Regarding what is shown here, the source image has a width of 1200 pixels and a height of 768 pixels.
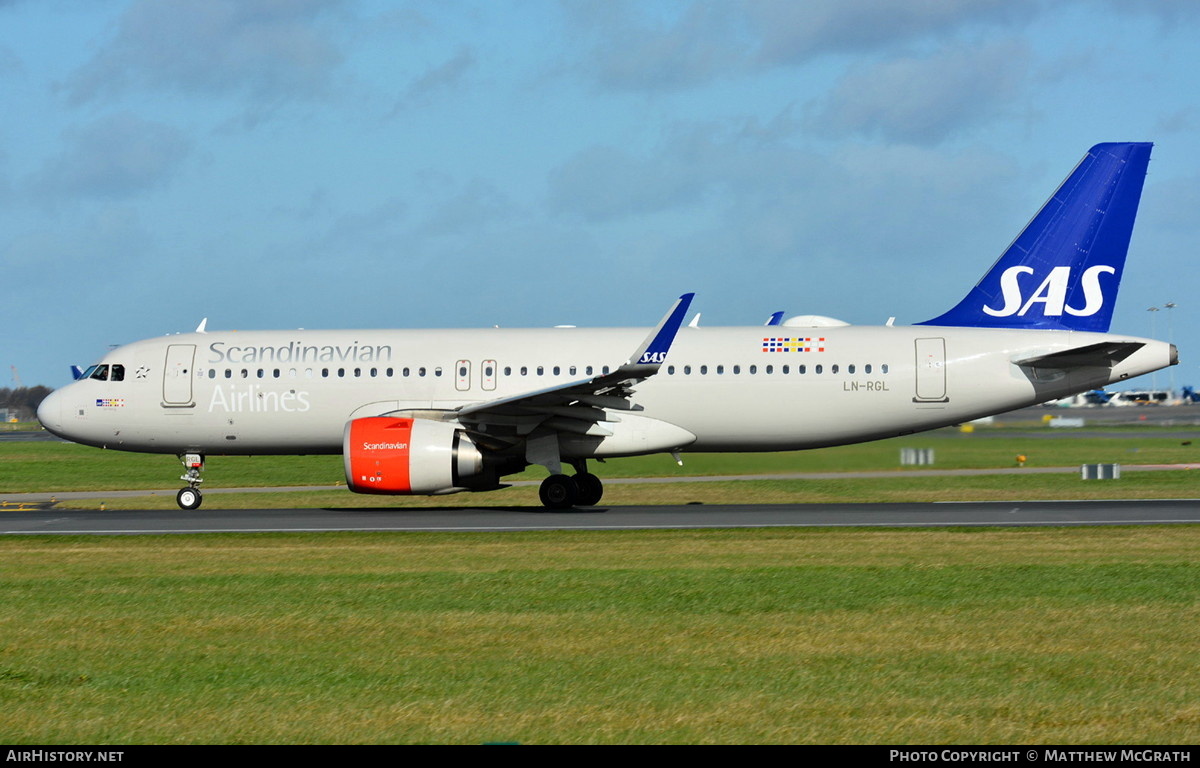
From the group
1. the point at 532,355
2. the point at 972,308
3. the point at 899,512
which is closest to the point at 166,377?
the point at 532,355

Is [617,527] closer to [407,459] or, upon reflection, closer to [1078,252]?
[407,459]

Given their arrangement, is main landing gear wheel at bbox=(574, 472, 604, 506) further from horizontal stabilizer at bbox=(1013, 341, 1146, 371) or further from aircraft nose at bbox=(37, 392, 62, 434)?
aircraft nose at bbox=(37, 392, 62, 434)

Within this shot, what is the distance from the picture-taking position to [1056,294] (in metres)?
25.0

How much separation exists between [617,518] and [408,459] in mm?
3918

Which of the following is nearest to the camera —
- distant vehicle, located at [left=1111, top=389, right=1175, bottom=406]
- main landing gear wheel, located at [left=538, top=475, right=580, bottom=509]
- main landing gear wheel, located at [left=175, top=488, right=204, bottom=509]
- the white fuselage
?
main landing gear wheel, located at [left=538, top=475, right=580, bottom=509]

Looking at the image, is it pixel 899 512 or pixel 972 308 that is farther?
pixel 972 308

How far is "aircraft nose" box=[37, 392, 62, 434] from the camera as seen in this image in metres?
26.7

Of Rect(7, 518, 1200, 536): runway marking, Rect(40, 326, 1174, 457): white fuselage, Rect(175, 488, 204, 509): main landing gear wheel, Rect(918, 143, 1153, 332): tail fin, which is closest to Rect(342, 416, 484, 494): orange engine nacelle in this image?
Rect(7, 518, 1200, 536): runway marking

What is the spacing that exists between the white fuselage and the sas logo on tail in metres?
0.57

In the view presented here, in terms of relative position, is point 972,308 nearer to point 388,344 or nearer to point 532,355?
point 532,355

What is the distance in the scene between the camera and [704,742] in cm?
708

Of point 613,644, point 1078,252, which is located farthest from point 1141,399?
point 613,644
